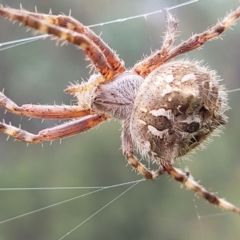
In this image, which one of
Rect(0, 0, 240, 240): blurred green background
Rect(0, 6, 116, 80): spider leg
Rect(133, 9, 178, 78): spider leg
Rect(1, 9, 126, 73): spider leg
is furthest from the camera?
Rect(0, 0, 240, 240): blurred green background

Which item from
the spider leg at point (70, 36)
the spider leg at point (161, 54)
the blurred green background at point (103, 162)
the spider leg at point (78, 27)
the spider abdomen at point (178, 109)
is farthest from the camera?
the blurred green background at point (103, 162)

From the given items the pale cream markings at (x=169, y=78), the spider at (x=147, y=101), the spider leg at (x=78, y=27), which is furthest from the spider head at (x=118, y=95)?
the pale cream markings at (x=169, y=78)

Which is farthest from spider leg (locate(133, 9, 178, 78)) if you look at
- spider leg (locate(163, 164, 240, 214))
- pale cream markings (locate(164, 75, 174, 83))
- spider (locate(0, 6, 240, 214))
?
spider leg (locate(163, 164, 240, 214))

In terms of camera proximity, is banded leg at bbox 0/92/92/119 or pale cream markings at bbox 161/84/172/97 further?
banded leg at bbox 0/92/92/119

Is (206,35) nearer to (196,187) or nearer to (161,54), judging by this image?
(161,54)

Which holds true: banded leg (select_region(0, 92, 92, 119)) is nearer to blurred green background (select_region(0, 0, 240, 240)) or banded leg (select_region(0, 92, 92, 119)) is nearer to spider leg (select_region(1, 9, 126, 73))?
spider leg (select_region(1, 9, 126, 73))

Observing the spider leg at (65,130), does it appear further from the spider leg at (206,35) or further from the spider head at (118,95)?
the spider leg at (206,35)

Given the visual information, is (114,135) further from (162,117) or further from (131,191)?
(162,117)
